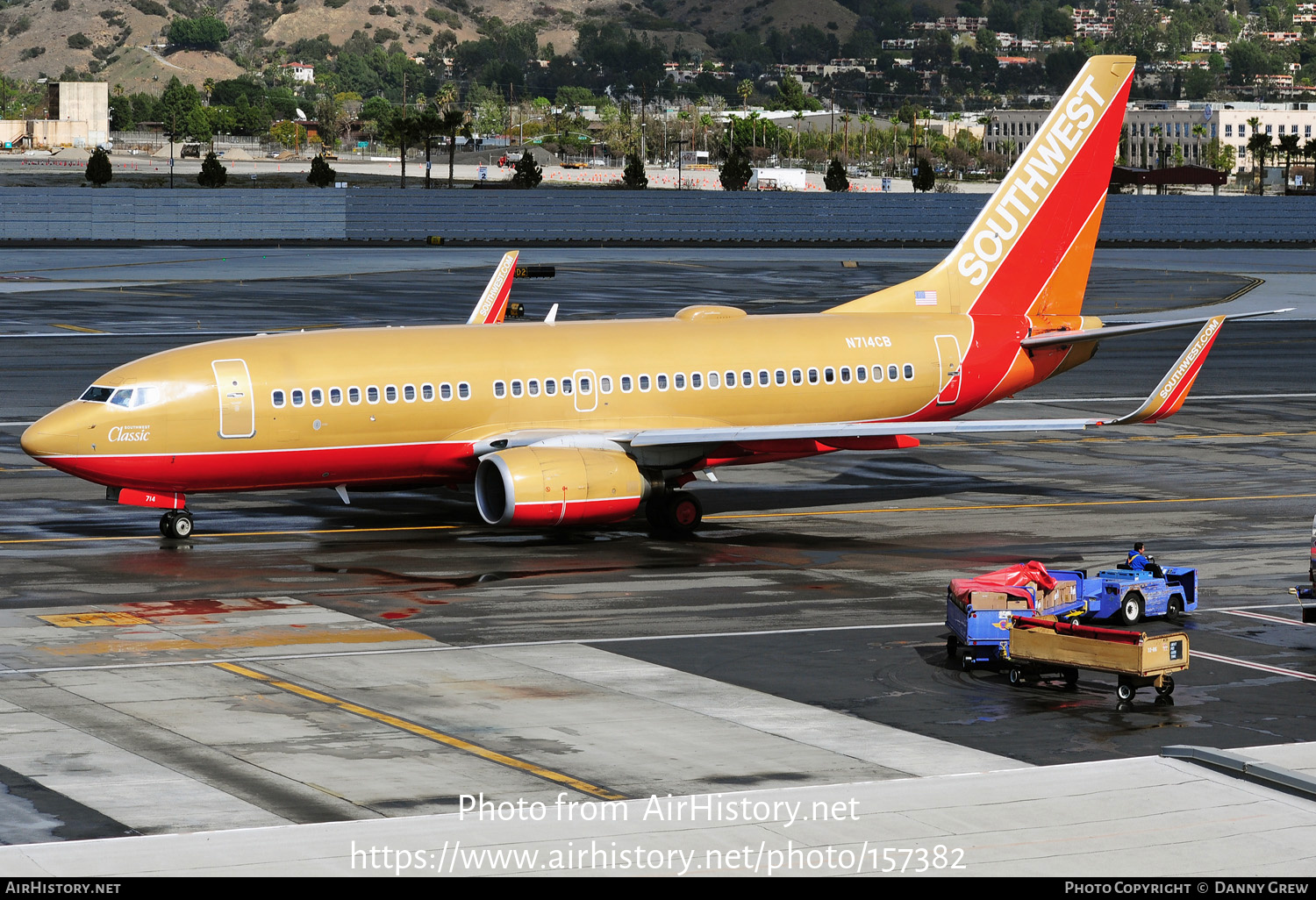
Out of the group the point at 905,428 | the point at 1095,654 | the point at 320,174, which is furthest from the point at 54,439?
the point at 320,174

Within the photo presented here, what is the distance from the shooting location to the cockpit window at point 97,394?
37.1 meters

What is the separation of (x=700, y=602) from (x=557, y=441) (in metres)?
7.09

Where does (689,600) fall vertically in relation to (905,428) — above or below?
below

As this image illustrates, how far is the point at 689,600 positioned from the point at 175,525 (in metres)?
12.5

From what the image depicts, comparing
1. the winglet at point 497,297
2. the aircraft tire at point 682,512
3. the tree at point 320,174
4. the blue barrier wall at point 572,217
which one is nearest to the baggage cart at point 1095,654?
the aircraft tire at point 682,512

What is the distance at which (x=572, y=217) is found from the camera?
143375mm

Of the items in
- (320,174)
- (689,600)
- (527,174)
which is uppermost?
(527,174)

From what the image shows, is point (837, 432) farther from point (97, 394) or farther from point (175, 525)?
point (97, 394)

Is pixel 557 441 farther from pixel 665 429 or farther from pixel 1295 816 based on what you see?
pixel 1295 816

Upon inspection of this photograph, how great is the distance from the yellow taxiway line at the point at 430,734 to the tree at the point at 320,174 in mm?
138960

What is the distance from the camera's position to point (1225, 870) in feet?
56.2

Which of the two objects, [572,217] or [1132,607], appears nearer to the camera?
[1132,607]

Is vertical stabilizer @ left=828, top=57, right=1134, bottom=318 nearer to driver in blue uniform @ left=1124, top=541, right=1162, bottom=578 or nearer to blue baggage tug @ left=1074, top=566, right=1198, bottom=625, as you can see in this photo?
driver in blue uniform @ left=1124, top=541, right=1162, bottom=578
